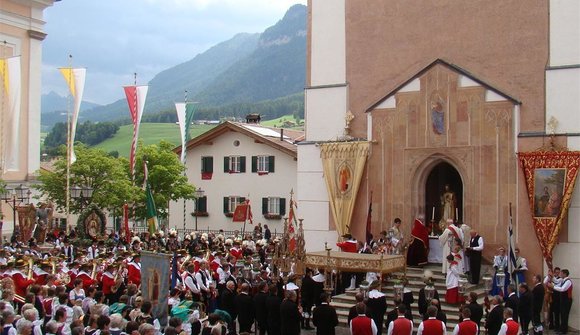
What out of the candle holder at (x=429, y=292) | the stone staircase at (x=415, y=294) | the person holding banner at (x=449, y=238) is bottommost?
the stone staircase at (x=415, y=294)

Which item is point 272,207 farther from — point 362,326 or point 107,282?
point 362,326

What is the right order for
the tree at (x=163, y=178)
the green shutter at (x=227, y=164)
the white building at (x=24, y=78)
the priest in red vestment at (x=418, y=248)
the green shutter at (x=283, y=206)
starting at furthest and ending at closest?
1. the green shutter at (x=227, y=164)
2. the green shutter at (x=283, y=206)
3. the tree at (x=163, y=178)
4. the white building at (x=24, y=78)
5. the priest in red vestment at (x=418, y=248)

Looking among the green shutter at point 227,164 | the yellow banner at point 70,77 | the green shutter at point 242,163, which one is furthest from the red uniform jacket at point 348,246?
the green shutter at point 227,164

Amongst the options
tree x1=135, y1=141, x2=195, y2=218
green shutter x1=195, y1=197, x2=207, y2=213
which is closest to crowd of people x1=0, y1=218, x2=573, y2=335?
tree x1=135, y1=141, x2=195, y2=218

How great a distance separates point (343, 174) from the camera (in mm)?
27188

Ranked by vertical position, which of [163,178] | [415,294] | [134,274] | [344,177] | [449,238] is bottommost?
[415,294]

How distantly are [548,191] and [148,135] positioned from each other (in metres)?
115

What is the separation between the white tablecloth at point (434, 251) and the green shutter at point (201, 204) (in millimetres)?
29207

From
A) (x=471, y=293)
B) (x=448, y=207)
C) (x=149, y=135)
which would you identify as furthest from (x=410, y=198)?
(x=149, y=135)

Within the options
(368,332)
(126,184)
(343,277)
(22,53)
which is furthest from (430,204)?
(22,53)

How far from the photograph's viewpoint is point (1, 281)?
57.7 feet

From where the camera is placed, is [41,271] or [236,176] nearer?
[41,271]

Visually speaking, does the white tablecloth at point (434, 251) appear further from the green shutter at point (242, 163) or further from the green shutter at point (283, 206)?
the green shutter at point (242, 163)

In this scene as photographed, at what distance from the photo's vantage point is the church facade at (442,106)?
23.7 meters
